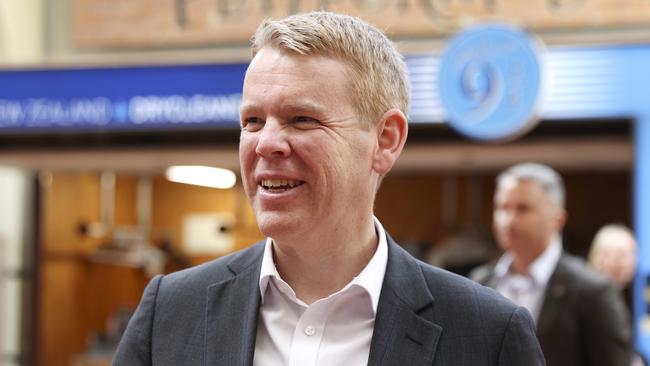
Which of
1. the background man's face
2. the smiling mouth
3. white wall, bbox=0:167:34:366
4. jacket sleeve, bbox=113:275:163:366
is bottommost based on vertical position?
white wall, bbox=0:167:34:366

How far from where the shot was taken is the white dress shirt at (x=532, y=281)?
4.89 meters

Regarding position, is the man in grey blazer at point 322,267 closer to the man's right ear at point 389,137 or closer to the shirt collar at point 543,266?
the man's right ear at point 389,137

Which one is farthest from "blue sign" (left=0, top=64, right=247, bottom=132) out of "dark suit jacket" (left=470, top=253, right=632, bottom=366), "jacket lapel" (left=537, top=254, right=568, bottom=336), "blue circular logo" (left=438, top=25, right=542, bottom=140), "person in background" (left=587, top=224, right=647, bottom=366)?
"dark suit jacket" (left=470, top=253, right=632, bottom=366)

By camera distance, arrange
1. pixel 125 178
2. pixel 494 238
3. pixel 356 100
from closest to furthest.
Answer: pixel 356 100
pixel 494 238
pixel 125 178

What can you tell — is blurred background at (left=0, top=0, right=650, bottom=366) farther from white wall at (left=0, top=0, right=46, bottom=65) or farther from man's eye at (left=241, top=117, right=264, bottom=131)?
man's eye at (left=241, top=117, right=264, bottom=131)

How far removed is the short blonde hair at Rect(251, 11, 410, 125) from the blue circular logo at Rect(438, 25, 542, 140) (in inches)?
237

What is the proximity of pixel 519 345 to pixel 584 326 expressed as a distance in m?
2.58

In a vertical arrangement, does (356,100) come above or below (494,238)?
above

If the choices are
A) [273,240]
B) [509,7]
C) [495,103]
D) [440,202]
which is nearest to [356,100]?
[273,240]

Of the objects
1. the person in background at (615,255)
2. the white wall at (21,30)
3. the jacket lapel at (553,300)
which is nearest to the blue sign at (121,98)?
the white wall at (21,30)

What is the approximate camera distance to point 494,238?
10352mm

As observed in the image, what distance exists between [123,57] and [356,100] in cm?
879

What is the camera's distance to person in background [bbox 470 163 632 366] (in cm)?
457

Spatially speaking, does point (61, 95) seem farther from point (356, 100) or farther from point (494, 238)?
point (356, 100)
